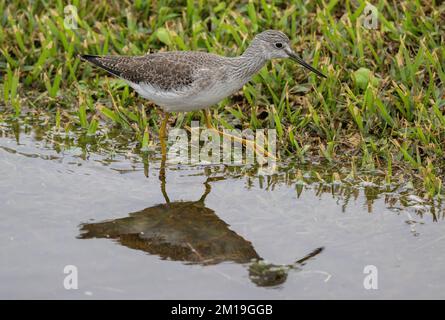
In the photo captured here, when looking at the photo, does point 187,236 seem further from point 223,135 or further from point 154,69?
point 154,69

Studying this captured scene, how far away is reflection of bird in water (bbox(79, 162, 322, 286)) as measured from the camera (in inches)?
222

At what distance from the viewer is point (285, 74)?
8.45 meters

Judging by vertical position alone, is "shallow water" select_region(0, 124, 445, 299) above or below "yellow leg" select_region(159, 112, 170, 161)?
below

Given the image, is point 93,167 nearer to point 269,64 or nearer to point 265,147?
point 265,147

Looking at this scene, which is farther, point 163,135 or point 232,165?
point 163,135

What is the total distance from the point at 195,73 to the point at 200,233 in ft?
5.90

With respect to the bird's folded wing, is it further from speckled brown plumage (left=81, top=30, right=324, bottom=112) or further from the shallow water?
the shallow water

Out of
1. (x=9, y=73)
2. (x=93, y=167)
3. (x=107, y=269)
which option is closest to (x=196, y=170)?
(x=93, y=167)

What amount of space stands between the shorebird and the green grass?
55cm

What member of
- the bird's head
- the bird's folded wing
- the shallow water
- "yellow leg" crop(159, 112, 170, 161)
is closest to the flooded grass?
the shallow water

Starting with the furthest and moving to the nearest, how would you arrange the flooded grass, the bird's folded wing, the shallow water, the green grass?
the green grass, the bird's folded wing, the flooded grass, the shallow water

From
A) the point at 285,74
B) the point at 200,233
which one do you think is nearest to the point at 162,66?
the point at 285,74

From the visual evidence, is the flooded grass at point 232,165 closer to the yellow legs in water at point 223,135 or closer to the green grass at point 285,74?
the green grass at point 285,74

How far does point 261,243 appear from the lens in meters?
5.93
